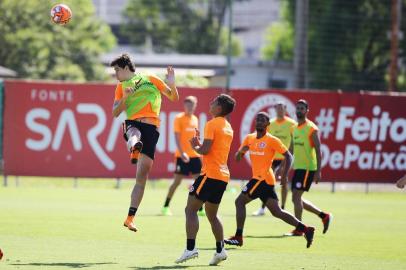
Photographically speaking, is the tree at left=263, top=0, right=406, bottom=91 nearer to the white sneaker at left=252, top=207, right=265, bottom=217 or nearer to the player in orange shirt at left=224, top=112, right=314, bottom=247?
the white sneaker at left=252, top=207, right=265, bottom=217

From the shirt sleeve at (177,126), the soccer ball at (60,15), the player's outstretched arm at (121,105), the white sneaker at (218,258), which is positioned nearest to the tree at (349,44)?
the shirt sleeve at (177,126)

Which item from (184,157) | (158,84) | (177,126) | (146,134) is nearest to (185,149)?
(177,126)

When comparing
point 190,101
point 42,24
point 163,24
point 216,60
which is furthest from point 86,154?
point 163,24

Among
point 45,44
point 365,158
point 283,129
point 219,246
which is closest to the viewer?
point 219,246

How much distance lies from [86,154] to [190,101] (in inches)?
321

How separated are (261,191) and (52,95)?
1504cm

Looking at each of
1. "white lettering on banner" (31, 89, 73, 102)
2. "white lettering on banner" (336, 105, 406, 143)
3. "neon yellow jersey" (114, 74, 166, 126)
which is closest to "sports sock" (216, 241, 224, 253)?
"neon yellow jersey" (114, 74, 166, 126)

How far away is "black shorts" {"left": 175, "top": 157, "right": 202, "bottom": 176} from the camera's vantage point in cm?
2189

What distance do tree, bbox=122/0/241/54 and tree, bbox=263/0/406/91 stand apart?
3120cm

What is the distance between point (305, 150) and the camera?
18.3 meters

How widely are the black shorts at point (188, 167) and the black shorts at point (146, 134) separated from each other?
735 centimetres

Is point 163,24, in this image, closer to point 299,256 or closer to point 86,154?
point 86,154

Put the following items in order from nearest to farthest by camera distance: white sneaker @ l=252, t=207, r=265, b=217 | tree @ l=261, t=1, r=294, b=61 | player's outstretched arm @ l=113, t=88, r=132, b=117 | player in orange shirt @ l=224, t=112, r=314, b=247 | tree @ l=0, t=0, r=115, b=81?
player's outstretched arm @ l=113, t=88, r=132, b=117, player in orange shirt @ l=224, t=112, r=314, b=247, white sneaker @ l=252, t=207, r=265, b=217, tree @ l=0, t=0, r=115, b=81, tree @ l=261, t=1, r=294, b=61

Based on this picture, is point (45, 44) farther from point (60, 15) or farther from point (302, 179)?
point (60, 15)
